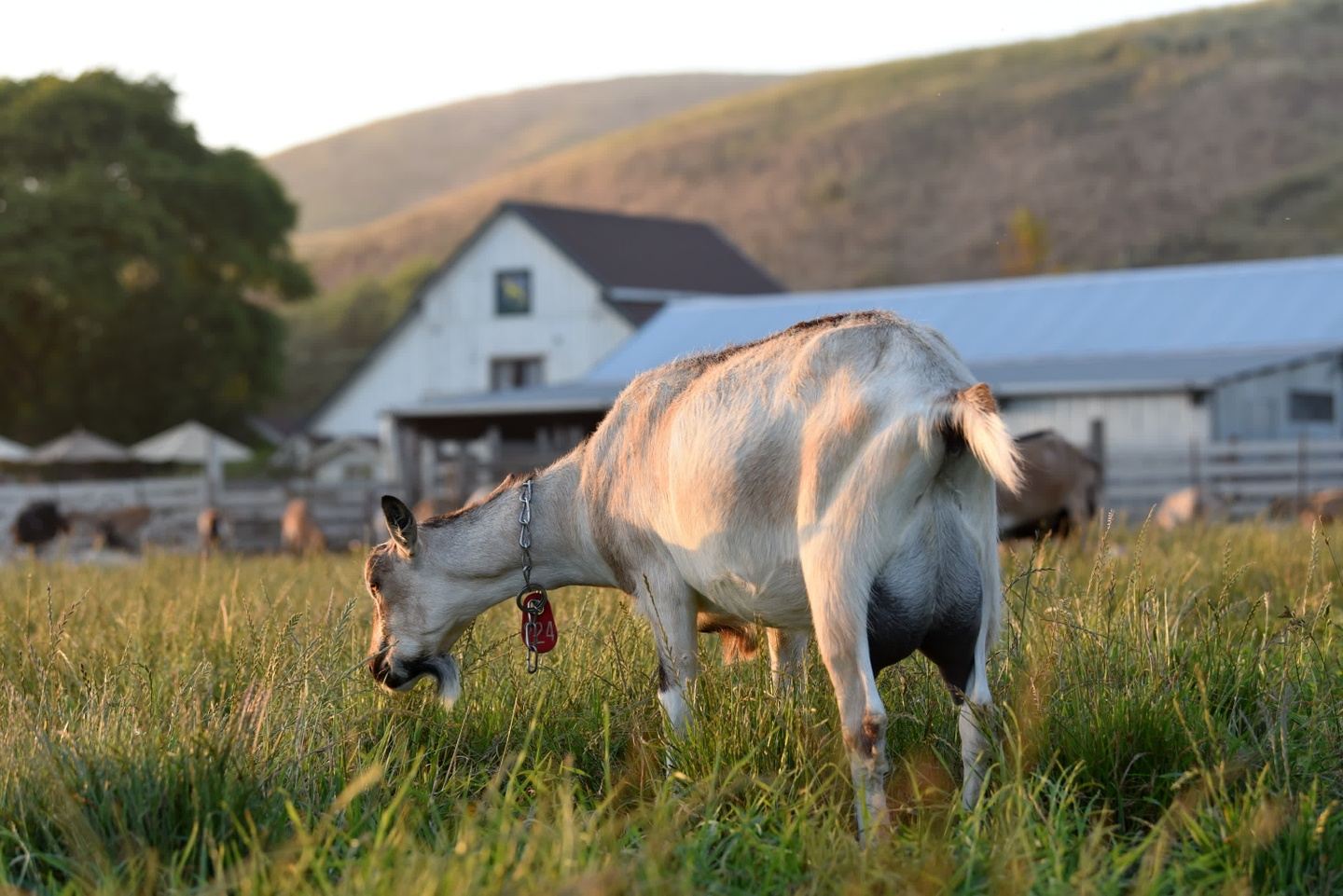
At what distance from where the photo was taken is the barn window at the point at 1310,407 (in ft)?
96.9

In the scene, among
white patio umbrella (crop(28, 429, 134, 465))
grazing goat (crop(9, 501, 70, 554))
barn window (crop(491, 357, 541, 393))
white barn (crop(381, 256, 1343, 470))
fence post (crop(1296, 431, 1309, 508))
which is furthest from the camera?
barn window (crop(491, 357, 541, 393))

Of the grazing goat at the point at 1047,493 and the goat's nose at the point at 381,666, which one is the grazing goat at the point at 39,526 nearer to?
the grazing goat at the point at 1047,493

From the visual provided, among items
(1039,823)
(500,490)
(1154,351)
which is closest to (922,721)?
(1039,823)

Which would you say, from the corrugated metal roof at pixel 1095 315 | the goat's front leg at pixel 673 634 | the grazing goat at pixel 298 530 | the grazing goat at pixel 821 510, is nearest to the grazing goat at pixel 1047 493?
the grazing goat at pixel 821 510

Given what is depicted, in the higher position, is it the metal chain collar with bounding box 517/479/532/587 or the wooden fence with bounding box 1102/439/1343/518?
the metal chain collar with bounding box 517/479/532/587

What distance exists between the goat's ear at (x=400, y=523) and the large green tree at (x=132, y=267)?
4334 cm

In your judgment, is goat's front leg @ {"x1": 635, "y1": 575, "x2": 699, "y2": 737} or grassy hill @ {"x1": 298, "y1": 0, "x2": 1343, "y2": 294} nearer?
goat's front leg @ {"x1": 635, "y1": 575, "x2": 699, "y2": 737}

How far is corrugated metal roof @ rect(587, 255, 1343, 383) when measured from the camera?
30828 mm

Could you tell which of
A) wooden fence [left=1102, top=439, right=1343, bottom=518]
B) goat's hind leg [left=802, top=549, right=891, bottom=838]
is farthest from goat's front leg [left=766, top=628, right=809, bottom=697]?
wooden fence [left=1102, top=439, right=1343, bottom=518]

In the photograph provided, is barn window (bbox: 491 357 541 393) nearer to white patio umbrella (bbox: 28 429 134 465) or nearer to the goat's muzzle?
white patio umbrella (bbox: 28 429 134 465)

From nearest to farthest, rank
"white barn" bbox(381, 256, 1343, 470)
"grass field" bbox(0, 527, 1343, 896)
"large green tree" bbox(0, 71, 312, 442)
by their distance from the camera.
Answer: "grass field" bbox(0, 527, 1343, 896)
"white barn" bbox(381, 256, 1343, 470)
"large green tree" bbox(0, 71, 312, 442)

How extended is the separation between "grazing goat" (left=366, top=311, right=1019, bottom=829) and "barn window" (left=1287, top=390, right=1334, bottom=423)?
2558cm

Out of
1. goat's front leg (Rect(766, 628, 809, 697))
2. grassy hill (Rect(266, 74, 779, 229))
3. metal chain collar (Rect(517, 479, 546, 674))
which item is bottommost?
goat's front leg (Rect(766, 628, 809, 697))

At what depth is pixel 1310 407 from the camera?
1193 inches
